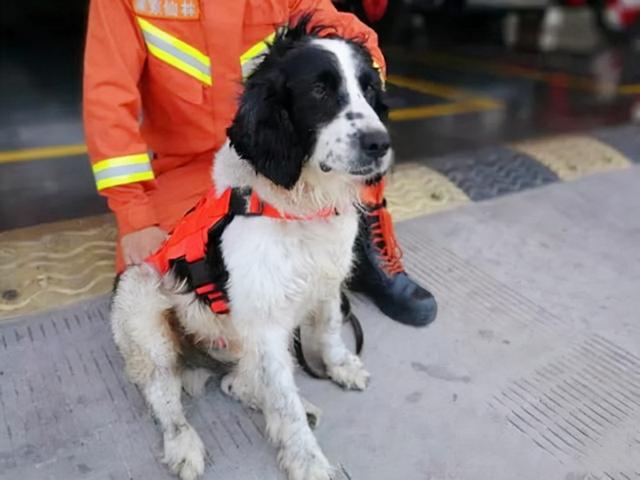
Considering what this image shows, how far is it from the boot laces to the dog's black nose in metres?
1.08

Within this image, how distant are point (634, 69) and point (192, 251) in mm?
8005

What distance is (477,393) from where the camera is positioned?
245 centimetres

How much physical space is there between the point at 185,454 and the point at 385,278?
48.6 inches

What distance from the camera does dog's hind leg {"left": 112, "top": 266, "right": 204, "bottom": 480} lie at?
7.00 ft

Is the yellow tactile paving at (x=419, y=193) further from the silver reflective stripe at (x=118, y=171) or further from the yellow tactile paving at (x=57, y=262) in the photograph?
the silver reflective stripe at (x=118, y=171)

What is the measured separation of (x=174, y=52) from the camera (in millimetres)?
2465

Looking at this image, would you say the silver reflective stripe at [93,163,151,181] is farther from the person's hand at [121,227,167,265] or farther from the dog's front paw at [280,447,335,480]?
the dog's front paw at [280,447,335,480]

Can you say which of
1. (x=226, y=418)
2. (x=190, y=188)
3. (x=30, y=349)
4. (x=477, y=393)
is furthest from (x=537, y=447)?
(x=30, y=349)

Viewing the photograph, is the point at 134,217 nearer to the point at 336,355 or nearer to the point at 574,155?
the point at 336,355

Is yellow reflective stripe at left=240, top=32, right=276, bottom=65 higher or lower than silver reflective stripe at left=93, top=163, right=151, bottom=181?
higher

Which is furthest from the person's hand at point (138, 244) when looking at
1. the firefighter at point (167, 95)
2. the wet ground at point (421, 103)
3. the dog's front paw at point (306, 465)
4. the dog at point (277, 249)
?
the wet ground at point (421, 103)

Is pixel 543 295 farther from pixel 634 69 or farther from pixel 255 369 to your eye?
pixel 634 69

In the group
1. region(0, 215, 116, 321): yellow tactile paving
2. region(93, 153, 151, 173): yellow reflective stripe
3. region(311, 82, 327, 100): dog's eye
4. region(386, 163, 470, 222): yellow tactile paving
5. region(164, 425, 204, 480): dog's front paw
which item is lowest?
region(0, 215, 116, 321): yellow tactile paving

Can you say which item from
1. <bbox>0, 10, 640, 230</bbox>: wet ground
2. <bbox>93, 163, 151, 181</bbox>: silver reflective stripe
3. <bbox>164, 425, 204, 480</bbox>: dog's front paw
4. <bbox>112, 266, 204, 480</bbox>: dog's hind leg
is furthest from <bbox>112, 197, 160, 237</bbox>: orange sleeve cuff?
<bbox>0, 10, 640, 230</bbox>: wet ground
